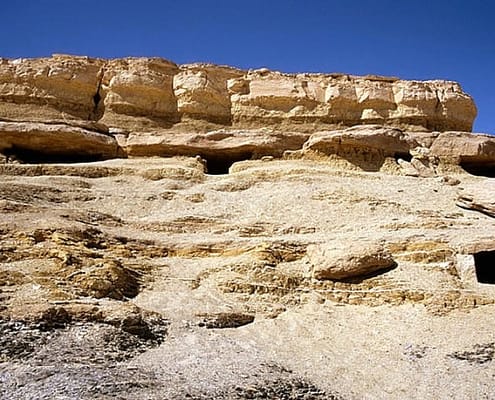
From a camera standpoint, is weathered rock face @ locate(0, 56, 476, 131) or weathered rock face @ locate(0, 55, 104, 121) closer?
weathered rock face @ locate(0, 55, 104, 121)

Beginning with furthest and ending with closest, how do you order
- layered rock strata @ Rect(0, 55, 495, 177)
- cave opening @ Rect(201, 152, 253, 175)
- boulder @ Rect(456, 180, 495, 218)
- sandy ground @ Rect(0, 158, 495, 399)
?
cave opening @ Rect(201, 152, 253, 175), layered rock strata @ Rect(0, 55, 495, 177), boulder @ Rect(456, 180, 495, 218), sandy ground @ Rect(0, 158, 495, 399)

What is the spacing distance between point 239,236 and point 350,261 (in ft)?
9.84

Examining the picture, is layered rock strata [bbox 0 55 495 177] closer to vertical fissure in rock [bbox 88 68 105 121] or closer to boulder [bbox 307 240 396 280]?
vertical fissure in rock [bbox 88 68 105 121]

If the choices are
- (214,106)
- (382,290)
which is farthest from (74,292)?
(214,106)

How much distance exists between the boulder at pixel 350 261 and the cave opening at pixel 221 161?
9197 millimetres

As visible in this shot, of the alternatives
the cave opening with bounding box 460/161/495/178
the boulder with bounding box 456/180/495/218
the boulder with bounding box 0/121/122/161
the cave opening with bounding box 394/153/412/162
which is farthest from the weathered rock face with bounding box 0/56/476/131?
the boulder with bounding box 456/180/495/218

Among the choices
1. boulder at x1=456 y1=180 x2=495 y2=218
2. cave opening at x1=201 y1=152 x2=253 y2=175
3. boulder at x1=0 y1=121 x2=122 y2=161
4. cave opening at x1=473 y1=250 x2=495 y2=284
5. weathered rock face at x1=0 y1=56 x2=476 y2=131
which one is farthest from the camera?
weathered rock face at x1=0 y1=56 x2=476 y2=131

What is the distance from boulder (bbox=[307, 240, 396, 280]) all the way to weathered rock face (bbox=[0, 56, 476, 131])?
11527mm

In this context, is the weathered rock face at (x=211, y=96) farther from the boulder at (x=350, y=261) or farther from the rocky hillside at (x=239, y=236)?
the boulder at (x=350, y=261)

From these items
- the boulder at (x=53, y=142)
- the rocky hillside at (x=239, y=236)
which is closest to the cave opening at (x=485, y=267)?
the rocky hillside at (x=239, y=236)

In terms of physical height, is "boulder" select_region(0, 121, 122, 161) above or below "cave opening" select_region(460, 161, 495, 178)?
above

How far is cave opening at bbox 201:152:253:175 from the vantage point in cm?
1969

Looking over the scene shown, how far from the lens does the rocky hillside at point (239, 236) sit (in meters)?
7.20

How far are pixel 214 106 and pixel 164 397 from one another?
17.3 m
